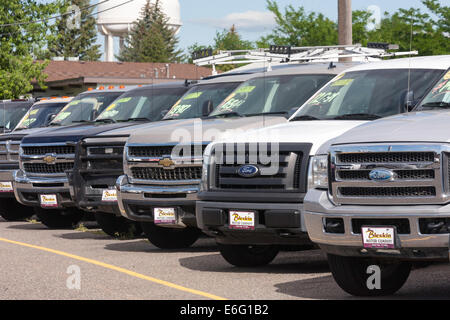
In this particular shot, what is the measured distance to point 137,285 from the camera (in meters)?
9.84

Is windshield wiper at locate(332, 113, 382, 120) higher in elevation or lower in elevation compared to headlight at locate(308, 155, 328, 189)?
higher

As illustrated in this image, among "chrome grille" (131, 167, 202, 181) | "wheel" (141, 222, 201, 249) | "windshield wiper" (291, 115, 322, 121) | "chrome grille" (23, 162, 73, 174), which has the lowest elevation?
"wheel" (141, 222, 201, 249)

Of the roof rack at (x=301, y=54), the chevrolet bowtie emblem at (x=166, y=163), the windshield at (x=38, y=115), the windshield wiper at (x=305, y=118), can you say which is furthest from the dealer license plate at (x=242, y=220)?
the windshield at (x=38, y=115)

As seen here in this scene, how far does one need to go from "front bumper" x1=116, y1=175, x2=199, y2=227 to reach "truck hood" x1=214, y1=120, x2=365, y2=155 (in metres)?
1.93

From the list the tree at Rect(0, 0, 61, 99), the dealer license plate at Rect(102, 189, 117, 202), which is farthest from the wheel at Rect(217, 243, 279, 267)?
the tree at Rect(0, 0, 61, 99)

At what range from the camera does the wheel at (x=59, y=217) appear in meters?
17.3

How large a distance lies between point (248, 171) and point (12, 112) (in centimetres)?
1411

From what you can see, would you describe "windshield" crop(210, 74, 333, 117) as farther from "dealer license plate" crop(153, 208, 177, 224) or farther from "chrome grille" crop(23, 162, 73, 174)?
"chrome grille" crop(23, 162, 73, 174)

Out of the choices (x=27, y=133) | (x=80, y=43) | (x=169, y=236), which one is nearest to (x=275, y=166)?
(x=169, y=236)

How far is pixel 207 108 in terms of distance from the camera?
47.2 feet

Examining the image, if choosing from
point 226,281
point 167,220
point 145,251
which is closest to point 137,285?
point 226,281

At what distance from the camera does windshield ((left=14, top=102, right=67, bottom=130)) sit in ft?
69.3

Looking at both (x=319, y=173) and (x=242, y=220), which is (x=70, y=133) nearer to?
(x=242, y=220)

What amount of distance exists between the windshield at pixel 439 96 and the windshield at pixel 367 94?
0.58 m
